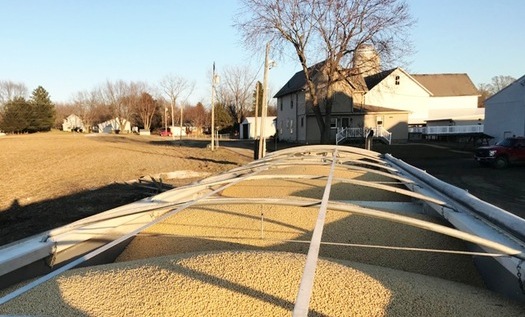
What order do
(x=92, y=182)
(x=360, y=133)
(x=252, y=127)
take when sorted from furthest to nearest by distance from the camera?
1. (x=252, y=127)
2. (x=360, y=133)
3. (x=92, y=182)

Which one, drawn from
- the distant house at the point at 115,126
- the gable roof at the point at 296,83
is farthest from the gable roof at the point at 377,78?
the distant house at the point at 115,126

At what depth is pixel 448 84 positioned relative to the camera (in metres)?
62.5

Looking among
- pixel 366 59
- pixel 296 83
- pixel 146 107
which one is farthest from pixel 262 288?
pixel 146 107

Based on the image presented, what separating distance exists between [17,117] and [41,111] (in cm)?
514

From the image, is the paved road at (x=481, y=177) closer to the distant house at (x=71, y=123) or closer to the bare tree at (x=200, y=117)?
the bare tree at (x=200, y=117)

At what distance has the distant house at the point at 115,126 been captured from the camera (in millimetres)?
96906

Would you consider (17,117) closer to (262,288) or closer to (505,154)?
(505,154)

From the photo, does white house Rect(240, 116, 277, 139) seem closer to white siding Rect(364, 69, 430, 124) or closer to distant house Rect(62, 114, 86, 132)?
white siding Rect(364, 69, 430, 124)

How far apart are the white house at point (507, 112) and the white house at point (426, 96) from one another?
30.3 feet

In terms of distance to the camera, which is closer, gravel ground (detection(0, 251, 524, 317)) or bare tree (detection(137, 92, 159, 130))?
gravel ground (detection(0, 251, 524, 317))

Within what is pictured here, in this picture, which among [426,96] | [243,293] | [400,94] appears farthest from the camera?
[426,96]

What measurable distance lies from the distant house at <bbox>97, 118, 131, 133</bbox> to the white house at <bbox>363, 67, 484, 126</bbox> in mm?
64198

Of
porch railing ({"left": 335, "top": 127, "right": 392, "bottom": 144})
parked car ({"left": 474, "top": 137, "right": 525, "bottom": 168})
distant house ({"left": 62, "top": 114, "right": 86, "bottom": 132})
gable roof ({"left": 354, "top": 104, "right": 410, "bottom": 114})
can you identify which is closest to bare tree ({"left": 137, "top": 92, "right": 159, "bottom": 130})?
distant house ({"left": 62, "top": 114, "right": 86, "bottom": 132})

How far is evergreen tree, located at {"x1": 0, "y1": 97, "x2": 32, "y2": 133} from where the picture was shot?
252 ft
